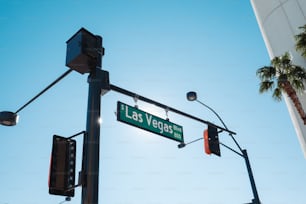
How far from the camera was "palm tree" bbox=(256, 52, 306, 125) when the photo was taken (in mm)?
21141

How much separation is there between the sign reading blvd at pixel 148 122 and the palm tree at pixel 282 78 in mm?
16945

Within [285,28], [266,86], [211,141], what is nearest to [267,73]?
[266,86]

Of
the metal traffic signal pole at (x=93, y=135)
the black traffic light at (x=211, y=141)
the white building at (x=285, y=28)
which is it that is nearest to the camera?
the metal traffic signal pole at (x=93, y=135)

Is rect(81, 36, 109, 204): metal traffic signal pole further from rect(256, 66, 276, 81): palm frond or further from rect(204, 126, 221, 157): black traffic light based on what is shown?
rect(256, 66, 276, 81): palm frond

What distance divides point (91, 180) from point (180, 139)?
329 centimetres

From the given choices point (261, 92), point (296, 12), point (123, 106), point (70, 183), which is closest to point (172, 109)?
point (123, 106)

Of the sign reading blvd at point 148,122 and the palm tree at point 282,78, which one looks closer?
the sign reading blvd at point 148,122

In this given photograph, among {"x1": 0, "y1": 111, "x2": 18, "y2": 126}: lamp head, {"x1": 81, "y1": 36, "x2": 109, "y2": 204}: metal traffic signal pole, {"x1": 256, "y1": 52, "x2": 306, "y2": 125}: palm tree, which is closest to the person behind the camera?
{"x1": 81, "y1": 36, "x2": 109, "y2": 204}: metal traffic signal pole

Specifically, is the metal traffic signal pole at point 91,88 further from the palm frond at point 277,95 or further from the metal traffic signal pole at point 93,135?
the palm frond at point 277,95

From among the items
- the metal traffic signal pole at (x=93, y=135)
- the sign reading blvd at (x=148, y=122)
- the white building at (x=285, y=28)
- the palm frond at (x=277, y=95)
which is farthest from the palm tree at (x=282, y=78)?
A: the metal traffic signal pole at (x=93, y=135)

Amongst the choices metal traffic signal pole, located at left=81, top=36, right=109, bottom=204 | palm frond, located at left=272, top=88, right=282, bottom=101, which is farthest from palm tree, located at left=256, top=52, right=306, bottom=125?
metal traffic signal pole, located at left=81, top=36, right=109, bottom=204

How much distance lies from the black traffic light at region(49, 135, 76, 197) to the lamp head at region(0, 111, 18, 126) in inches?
76.0

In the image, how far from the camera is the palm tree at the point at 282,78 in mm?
21141

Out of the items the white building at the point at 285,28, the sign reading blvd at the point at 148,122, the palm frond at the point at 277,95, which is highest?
the white building at the point at 285,28
